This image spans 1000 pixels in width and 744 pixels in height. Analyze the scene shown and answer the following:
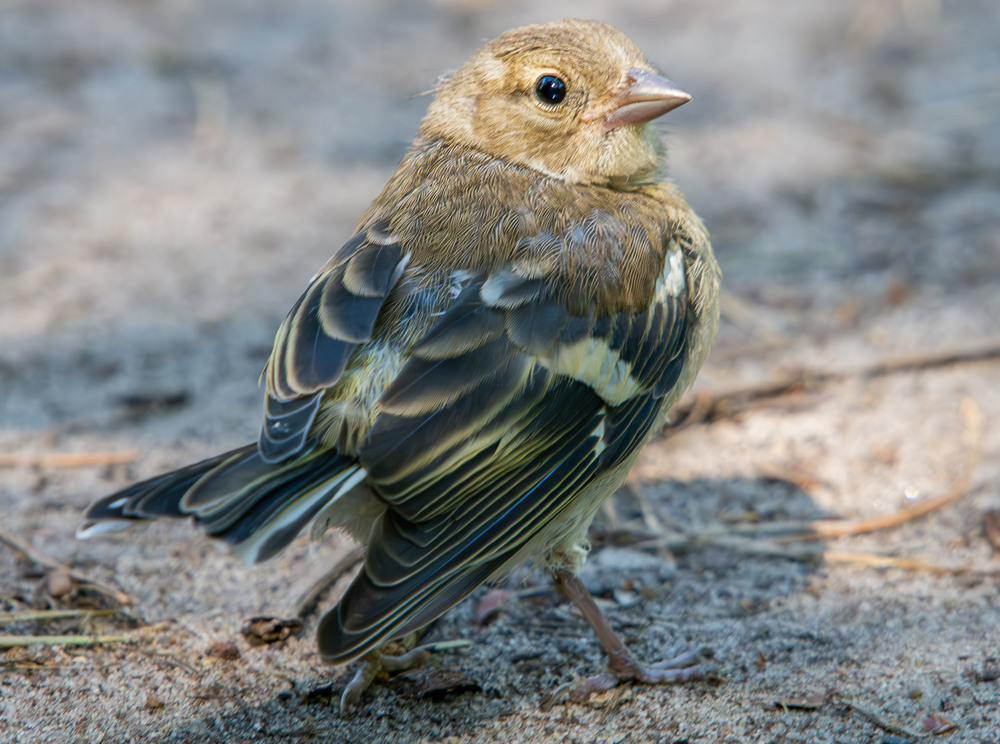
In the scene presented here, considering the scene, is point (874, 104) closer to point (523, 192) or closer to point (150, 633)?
point (523, 192)

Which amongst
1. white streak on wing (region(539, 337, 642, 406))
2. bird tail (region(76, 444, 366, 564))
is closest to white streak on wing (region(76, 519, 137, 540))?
bird tail (region(76, 444, 366, 564))

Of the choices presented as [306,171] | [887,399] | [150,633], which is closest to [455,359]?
[150,633]

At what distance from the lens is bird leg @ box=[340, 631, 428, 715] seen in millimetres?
3225

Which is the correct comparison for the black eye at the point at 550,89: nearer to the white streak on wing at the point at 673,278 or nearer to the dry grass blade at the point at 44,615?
the white streak on wing at the point at 673,278

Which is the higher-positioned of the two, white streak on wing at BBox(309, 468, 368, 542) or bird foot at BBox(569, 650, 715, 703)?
white streak on wing at BBox(309, 468, 368, 542)

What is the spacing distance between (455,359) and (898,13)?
7499 mm

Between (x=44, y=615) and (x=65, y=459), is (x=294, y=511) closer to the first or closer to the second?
(x=44, y=615)

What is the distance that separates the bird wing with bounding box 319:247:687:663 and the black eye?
2.86ft

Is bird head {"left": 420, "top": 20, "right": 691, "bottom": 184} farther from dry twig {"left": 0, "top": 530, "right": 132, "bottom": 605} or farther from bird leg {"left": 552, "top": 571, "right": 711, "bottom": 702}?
dry twig {"left": 0, "top": 530, "right": 132, "bottom": 605}

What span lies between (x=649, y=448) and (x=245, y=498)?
2.33m

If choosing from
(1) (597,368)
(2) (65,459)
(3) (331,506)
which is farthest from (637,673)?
(2) (65,459)

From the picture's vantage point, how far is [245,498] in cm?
283

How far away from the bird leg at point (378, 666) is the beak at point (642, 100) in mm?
1902

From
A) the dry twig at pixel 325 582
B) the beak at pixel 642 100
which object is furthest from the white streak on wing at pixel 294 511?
the beak at pixel 642 100
